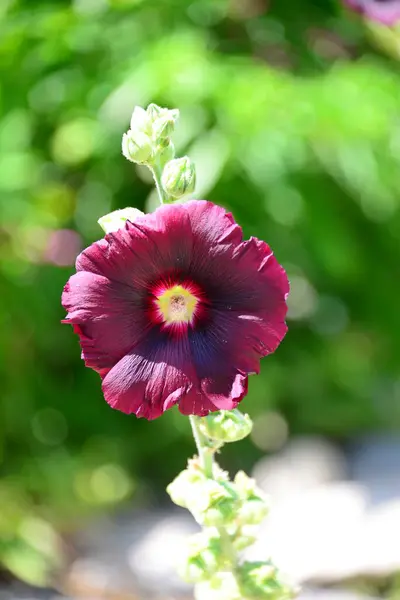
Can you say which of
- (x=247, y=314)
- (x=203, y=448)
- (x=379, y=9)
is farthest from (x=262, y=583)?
(x=379, y=9)

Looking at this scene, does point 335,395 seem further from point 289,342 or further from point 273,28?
point 273,28

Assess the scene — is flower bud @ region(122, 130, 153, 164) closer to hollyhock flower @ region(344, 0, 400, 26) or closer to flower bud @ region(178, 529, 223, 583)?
flower bud @ region(178, 529, 223, 583)

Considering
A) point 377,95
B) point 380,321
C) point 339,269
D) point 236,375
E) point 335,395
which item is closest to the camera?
point 236,375

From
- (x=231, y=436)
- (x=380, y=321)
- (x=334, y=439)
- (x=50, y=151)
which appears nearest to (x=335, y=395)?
(x=334, y=439)

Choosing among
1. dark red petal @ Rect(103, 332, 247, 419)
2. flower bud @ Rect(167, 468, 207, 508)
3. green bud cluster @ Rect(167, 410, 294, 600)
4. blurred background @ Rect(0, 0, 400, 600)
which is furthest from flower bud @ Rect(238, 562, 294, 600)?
blurred background @ Rect(0, 0, 400, 600)

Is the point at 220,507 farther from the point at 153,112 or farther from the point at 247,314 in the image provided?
the point at 153,112

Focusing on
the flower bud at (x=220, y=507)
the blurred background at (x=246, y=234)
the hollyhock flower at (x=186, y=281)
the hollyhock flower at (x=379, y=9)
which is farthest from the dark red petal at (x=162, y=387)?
the hollyhock flower at (x=379, y=9)
